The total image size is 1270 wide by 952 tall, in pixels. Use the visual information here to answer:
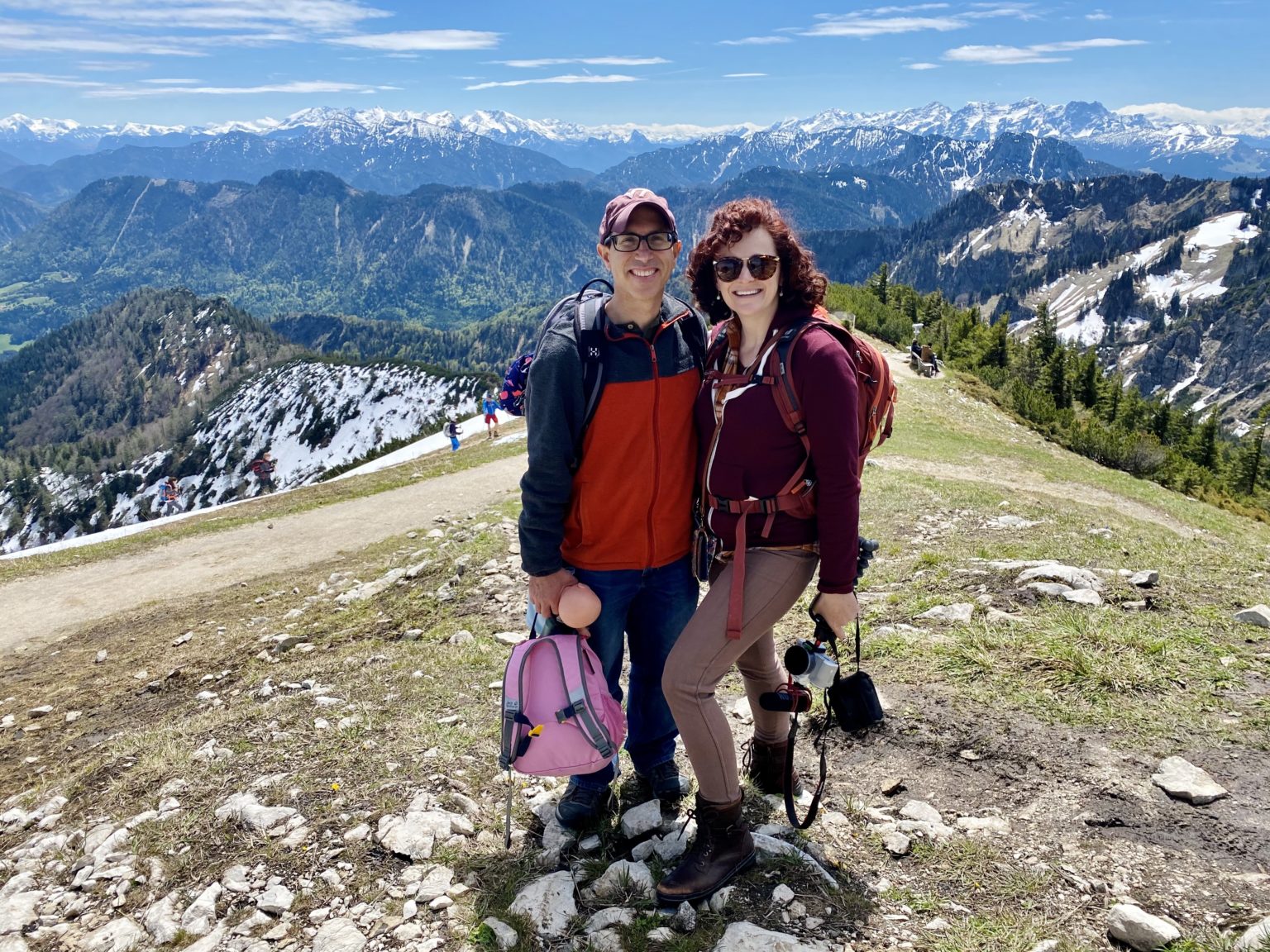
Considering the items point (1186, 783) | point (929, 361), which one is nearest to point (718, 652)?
point (1186, 783)

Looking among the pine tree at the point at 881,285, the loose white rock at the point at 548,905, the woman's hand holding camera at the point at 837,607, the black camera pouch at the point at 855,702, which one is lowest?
the loose white rock at the point at 548,905

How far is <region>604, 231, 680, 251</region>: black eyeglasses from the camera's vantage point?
4.26 m

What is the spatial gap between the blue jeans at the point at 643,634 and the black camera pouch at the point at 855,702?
1.07 m

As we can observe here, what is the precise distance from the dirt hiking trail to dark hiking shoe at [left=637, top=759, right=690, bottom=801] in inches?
480

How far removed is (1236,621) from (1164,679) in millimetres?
1555

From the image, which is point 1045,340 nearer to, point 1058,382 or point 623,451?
point 1058,382

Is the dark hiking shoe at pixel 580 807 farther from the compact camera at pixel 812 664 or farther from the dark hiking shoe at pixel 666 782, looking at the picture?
the compact camera at pixel 812 664

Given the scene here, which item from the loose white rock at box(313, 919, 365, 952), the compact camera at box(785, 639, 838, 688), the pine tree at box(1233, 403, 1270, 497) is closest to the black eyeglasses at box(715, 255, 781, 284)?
the compact camera at box(785, 639, 838, 688)

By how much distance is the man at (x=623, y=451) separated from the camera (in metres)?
4.32

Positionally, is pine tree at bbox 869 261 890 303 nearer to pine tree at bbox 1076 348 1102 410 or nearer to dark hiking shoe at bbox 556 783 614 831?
pine tree at bbox 1076 348 1102 410

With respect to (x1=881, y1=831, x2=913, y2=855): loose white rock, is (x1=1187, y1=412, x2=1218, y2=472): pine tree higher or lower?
lower

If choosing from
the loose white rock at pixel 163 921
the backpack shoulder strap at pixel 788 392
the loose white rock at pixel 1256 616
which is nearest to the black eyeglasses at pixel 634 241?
the backpack shoulder strap at pixel 788 392

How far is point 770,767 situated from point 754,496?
7.47ft

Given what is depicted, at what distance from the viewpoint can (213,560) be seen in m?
16.9
